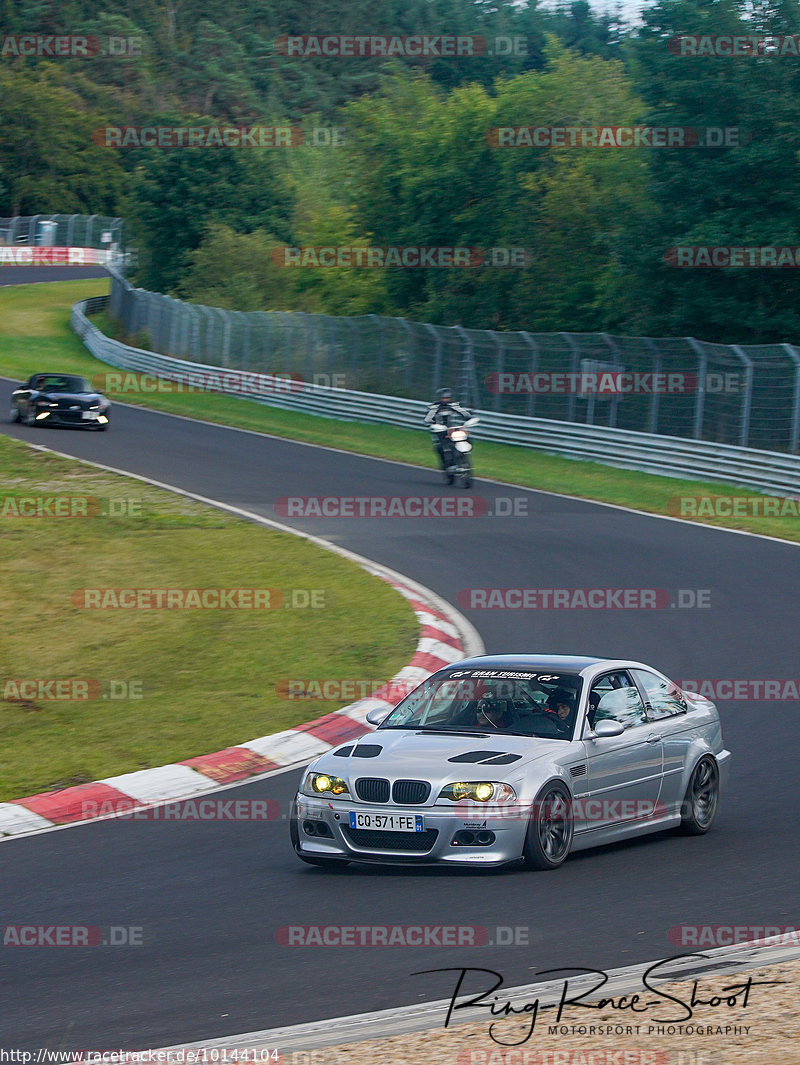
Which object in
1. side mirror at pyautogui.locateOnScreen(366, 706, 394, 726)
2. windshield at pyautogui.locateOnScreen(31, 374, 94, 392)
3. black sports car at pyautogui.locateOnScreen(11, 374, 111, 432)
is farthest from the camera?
windshield at pyautogui.locateOnScreen(31, 374, 94, 392)

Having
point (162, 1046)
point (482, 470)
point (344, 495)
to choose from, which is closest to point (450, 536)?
point (344, 495)

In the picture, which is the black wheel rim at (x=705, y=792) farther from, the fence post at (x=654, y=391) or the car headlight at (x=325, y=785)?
the fence post at (x=654, y=391)

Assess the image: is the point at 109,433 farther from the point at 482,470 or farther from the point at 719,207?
the point at 719,207

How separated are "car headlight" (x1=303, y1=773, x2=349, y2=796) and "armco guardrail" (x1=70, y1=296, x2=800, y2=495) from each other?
18464mm

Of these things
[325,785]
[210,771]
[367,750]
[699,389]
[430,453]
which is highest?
[699,389]

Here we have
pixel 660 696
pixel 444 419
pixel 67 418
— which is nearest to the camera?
pixel 660 696

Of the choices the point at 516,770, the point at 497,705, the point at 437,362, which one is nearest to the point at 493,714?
the point at 497,705

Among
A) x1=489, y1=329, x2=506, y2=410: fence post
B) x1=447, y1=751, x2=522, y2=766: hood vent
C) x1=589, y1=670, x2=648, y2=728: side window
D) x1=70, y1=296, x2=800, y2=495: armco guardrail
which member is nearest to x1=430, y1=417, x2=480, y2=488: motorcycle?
x1=70, y1=296, x2=800, y2=495: armco guardrail

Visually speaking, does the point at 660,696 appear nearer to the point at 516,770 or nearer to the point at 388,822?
the point at 516,770

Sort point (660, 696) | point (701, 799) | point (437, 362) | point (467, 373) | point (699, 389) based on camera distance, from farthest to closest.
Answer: point (437, 362) → point (467, 373) → point (699, 389) → point (660, 696) → point (701, 799)

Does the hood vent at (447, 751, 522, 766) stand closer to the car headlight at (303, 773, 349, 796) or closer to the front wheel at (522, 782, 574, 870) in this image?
the front wheel at (522, 782, 574, 870)

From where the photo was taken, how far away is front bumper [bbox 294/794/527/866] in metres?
7.57

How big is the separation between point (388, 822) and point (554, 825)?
36.8 inches

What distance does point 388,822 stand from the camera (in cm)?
771
